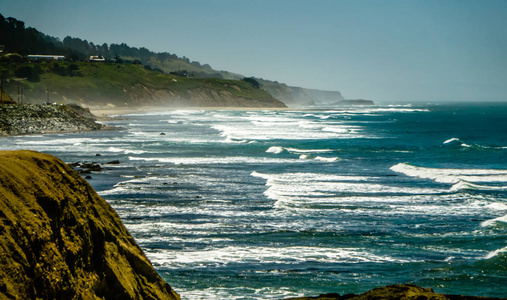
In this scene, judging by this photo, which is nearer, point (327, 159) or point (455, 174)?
point (455, 174)

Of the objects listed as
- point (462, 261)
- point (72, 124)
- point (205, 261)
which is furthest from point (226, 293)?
point (72, 124)

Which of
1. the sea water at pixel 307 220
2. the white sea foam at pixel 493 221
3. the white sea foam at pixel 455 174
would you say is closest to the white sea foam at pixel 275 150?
the sea water at pixel 307 220

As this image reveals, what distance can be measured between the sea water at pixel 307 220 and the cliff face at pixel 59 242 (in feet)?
21.6

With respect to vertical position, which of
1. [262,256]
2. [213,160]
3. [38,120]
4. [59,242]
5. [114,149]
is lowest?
[262,256]

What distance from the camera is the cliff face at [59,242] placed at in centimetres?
670

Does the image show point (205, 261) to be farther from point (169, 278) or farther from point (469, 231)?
point (469, 231)

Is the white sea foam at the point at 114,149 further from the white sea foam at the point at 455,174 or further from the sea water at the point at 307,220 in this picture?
the white sea foam at the point at 455,174

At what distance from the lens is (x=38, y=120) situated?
76312 millimetres

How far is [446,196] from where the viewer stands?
104ft

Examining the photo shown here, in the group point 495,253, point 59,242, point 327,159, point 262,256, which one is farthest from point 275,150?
point 59,242

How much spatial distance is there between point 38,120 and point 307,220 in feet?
194

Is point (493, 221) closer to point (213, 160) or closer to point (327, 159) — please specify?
point (213, 160)

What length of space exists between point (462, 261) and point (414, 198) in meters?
12.3

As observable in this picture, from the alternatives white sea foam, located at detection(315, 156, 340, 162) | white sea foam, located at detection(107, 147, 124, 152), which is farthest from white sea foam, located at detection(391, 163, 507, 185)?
white sea foam, located at detection(107, 147, 124, 152)
